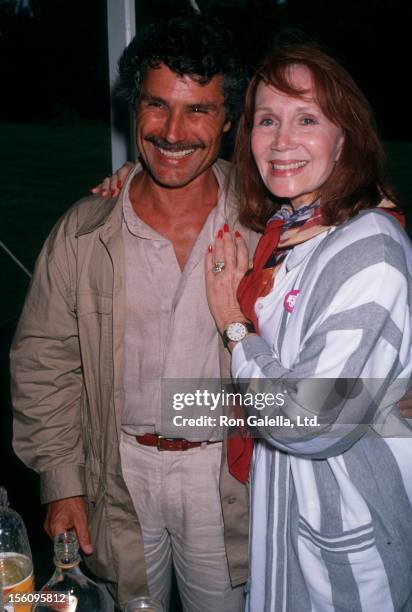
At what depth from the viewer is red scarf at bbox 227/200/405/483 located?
1.39 metres

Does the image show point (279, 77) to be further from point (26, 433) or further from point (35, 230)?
point (35, 230)

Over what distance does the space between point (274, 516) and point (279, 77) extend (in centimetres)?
104

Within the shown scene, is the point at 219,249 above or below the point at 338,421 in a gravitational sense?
above

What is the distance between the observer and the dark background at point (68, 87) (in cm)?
352

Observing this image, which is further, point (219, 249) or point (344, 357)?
point (219, 249)

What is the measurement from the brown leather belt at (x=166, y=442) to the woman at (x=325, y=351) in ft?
0.82

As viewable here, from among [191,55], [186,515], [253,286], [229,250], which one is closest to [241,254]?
[229,250]

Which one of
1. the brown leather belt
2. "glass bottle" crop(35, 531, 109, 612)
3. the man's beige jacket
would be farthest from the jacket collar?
"glass bottle" crop(35, 531, 109, 612)

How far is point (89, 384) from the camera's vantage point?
1.72 m

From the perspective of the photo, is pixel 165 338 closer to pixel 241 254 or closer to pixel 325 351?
pixel 241 254

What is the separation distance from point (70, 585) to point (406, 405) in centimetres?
83

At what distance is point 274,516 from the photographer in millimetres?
1395

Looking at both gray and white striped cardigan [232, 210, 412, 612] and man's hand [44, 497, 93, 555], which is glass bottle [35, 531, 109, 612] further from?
man's hand [44, 497, 93, 555]

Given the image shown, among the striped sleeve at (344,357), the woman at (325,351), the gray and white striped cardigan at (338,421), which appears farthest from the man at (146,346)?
the striped sleeve at (344,357)
